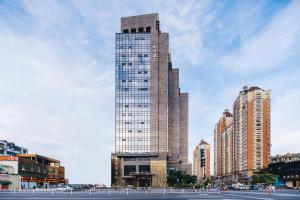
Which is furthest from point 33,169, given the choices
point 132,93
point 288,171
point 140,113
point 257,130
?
point 288,171

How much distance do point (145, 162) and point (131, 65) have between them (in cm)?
3908

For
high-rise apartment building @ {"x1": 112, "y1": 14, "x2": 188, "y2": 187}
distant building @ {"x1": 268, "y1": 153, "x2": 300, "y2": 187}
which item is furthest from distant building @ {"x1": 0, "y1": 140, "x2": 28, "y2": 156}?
distant building @ {"x1": 268, "y1": 153, "x2": 300, "y2": 187}

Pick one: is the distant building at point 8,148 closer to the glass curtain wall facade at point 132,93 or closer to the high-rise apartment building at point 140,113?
the high-rise apartment building at point 140,113

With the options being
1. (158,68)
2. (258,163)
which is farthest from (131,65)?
(258,163)

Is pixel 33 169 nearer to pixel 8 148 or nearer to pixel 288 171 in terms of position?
pixel 8 148

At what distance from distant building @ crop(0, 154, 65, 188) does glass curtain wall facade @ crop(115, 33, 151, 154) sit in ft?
116

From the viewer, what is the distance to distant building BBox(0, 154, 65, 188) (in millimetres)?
138750

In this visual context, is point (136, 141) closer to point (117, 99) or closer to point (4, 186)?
point (117, 99)

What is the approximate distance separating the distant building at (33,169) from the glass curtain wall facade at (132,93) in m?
35.5

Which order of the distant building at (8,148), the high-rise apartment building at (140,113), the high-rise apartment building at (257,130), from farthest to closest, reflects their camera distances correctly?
the high-rise apartment building at (257,130) → the distant building at (8,148) → the high-rise apartment building at (140,113)

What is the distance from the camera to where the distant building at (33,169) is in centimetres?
13875

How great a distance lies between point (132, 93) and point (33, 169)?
51159 mm

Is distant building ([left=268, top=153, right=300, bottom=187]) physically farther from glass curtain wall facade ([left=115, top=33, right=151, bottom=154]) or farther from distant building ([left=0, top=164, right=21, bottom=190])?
distant building ([left=0, top=164, right=21, bottom=190])

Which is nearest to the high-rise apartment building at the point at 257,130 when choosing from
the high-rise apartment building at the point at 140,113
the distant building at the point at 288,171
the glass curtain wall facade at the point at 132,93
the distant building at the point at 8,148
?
the distant building at the point at 288,171
